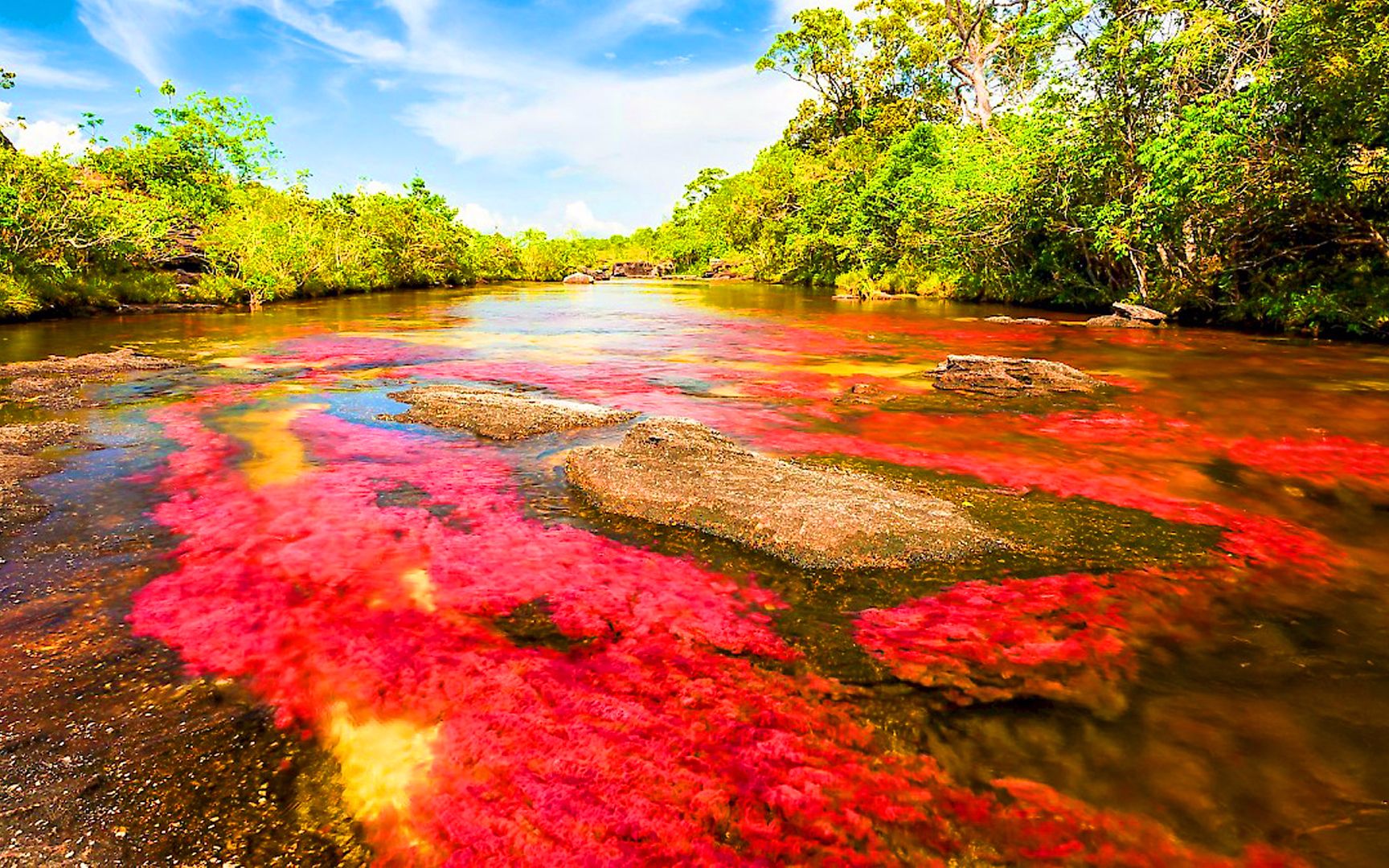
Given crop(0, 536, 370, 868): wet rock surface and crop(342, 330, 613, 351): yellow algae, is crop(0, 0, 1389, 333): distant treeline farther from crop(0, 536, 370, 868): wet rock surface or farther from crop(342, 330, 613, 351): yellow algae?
crop(0, 536, 370, 868): wet rock surface

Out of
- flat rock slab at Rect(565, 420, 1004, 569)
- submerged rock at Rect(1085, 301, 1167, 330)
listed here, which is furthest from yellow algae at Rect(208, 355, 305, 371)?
submerged rock at Rect(1085, 301, 1167, 330)

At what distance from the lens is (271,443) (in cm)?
665

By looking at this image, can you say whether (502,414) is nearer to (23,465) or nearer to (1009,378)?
(23,465)

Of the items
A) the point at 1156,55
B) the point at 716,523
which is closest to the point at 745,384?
the point at 716,523

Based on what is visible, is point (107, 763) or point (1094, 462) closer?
point (107, 763)

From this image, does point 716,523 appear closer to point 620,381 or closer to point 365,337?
point 620,381

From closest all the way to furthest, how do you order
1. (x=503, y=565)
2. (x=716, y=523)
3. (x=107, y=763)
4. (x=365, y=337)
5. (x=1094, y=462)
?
(x=107, y=763) < (x=503, y=565) < (x=716, y=523) < (x=1094, y=462) < (x=365, y=337)

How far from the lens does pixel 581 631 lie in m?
3.39

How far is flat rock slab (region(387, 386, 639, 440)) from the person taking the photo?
7.12m

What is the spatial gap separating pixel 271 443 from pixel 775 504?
4930 mm

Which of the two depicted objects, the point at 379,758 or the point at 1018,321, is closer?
the point at 379,758

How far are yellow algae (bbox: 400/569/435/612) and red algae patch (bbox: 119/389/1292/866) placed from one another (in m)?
0.01

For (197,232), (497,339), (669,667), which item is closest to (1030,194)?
(497,339)

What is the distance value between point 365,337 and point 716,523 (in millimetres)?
14119
